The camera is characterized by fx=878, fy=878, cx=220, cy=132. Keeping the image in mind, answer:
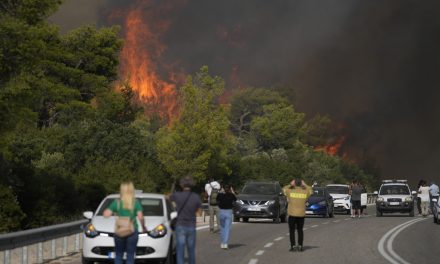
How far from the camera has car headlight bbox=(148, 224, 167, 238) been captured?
632 inches

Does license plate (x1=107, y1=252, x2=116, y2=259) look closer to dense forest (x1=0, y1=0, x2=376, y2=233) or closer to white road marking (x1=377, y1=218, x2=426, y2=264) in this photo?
white road marking (x1=377, y1=218, x2=426, y2=264)

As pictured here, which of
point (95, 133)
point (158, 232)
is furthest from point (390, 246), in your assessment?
point (95, 133)

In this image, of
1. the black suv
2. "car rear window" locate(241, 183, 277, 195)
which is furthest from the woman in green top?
"car rear window" locate(241, 183, 277, 195)

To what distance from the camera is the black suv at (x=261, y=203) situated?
35188mm

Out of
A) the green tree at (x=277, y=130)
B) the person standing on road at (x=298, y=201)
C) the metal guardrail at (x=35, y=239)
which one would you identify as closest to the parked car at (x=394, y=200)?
the person standing on road at (x=298, y=201)

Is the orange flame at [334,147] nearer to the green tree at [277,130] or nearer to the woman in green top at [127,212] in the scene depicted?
the green tree at [277,130]

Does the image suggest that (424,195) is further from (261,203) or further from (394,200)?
(261,203)

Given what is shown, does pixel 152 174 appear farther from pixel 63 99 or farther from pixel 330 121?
pixel 330 121

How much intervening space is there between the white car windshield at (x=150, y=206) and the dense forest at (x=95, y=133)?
741 cm

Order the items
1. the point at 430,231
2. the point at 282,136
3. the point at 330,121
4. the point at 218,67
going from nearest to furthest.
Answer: the point at 430,231
the point at 282,136
the point at 330,121
the point at 218,67

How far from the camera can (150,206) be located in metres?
17.2

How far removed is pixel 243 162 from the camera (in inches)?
2785

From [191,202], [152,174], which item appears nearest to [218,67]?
[152,174]

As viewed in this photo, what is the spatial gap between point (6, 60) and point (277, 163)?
49958 mm
